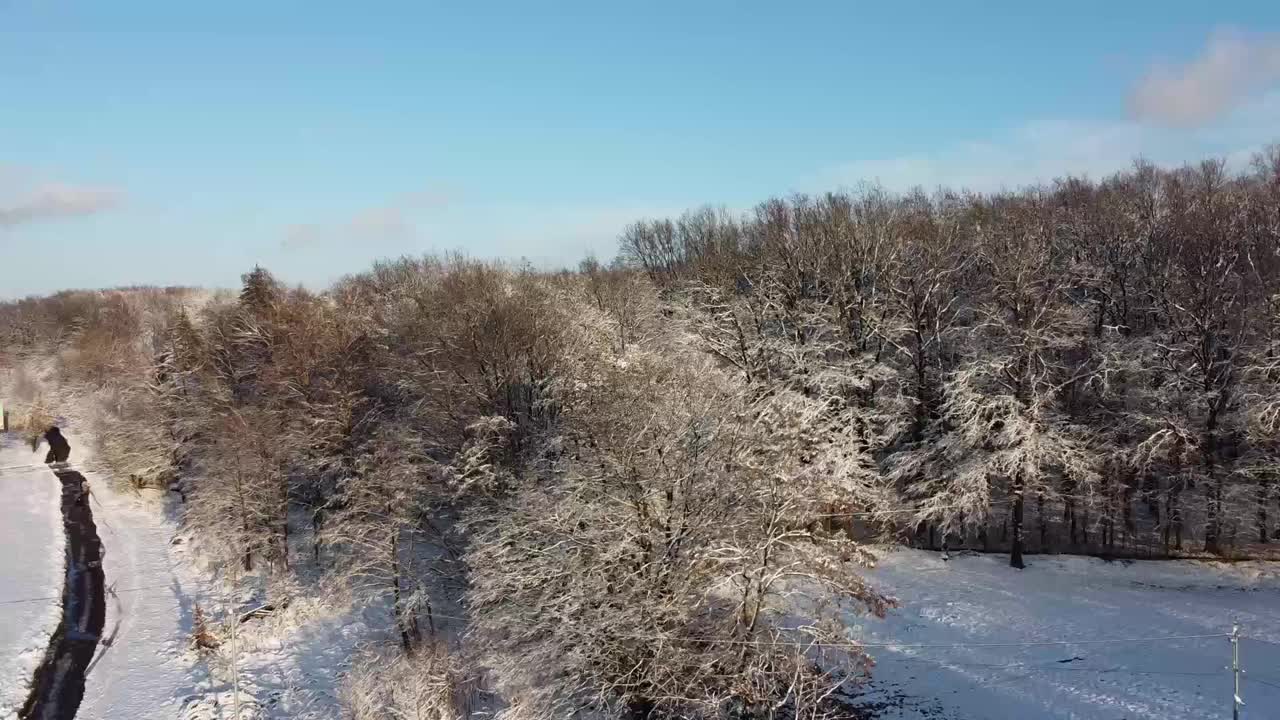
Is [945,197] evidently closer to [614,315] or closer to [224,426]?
[614,315]

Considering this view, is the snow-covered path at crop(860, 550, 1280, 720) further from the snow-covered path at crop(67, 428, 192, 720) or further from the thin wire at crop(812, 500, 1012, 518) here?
the snow-covered path at crop(67, 428, 192, 720)

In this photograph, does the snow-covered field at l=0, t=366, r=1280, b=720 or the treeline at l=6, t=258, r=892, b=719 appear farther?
the snow-covered field at l=0, t=366, r=1280, b=720

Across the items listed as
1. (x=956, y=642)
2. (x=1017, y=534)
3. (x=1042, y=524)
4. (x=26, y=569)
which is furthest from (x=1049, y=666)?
(x=26, y=569)

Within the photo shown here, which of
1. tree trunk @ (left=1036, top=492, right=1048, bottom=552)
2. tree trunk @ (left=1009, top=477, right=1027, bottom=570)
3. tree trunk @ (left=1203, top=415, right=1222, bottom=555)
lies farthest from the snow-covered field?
tree trunk @ (left=1036, top=492, right=1048, bottom=552)

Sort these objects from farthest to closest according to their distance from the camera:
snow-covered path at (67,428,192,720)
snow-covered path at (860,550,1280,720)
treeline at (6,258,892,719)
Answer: snow-covered path at (67,428,192,720)
snow-covered path at (860,550,1280,720)
treeline at (6,258,892,719)

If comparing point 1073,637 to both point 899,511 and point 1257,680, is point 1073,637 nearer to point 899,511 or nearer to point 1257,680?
point 1257,680

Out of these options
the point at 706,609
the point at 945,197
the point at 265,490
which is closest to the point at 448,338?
the point at 265,490
